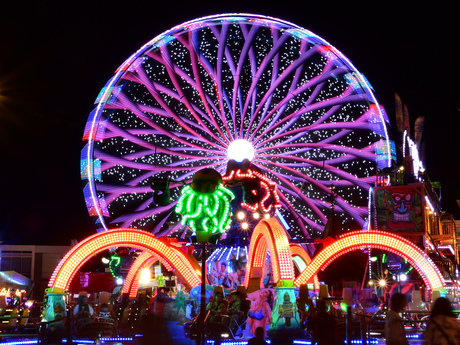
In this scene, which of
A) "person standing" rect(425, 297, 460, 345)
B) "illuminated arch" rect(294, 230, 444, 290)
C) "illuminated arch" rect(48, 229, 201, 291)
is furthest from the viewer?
"illuminated arch" rect(294, 230, 444, 290)

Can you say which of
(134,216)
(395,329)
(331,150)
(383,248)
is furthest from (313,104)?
(395,329)

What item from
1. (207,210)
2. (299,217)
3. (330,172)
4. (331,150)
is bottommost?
(207,210)

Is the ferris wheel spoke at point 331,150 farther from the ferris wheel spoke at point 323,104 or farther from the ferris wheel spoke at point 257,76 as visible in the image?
the ferris wheel spoke at point 257,76

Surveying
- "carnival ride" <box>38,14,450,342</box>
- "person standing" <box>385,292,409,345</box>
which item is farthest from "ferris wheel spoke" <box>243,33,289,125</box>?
"person standing" <box>385,292,409,345</box>

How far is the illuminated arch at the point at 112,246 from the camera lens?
19.7 m

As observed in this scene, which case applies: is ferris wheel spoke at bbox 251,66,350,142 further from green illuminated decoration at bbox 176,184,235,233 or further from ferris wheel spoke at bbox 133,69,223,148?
green illuminated decoration at bbox 176,184,235,233

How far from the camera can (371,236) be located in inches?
822

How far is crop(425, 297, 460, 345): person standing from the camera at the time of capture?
7906 millimetres

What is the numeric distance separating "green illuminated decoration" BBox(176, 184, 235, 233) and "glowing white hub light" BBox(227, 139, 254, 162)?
19.5 m

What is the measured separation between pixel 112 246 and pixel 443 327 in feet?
49.1

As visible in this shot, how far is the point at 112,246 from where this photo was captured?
21.1 meters

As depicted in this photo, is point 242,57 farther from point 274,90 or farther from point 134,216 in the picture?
point 134,216

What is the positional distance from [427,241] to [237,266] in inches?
436

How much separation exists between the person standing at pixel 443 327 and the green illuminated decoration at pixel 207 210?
600 centimetres
